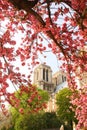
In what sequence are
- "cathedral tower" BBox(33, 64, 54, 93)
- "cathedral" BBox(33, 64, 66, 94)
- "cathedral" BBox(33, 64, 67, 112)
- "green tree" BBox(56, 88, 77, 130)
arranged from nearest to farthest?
"green tree" BBox(56, 88, 77, 130)
"cathedral tower" BBox(33, 64, 54, 93)
"cathedral" BBox(33, 64, 67, 112)
"cathedral" BBox(33, 64, 66, 94)

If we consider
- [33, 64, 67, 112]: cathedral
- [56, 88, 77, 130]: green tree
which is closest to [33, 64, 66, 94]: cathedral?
[33, 64, 67, 112]: cathedral

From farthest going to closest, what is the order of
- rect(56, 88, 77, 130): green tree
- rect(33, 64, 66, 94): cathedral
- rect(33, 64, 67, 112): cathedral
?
1. rect(33, 64, 66, 94): cathedral
2. rect(33, 64, 67, 112): cathedral
3. rect(56, 88, 77, 130): green tree

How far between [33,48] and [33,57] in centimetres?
38

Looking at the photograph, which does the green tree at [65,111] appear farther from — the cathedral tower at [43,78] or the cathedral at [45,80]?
the cathedral tower at [43,78]

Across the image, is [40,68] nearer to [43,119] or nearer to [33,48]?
[43,119]

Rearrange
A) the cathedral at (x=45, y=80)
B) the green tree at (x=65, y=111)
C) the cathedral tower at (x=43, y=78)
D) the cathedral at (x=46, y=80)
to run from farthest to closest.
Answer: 1. the cathedral at (x=46, y=80)
2. the cathedral at (x=45, y=80)
3. the cathedral tower at (x=43, y=78)
4. the green tree at (x=65, y=111)

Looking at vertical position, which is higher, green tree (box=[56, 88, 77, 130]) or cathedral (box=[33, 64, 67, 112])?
cathedral (box=[33, 64, 67, 112])

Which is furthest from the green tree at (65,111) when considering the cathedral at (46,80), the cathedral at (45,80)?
the cathedral at (46,80)

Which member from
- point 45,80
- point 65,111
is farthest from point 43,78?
point 65,111

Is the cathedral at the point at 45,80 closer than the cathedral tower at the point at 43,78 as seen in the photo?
No

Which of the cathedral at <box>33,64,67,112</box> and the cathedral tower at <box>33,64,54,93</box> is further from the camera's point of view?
the cathedral at <box>33,64,67,112</box>

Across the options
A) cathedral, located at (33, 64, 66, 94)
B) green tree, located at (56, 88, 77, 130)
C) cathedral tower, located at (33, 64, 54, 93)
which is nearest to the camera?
green tree, located at (56, 88, 77, 130)

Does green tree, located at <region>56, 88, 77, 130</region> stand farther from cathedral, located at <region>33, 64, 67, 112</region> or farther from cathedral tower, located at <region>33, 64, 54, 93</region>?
cathedral tower, located at <region>33, 64, 54, 93</region>

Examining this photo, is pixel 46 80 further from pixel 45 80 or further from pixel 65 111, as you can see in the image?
pixel 65 111
